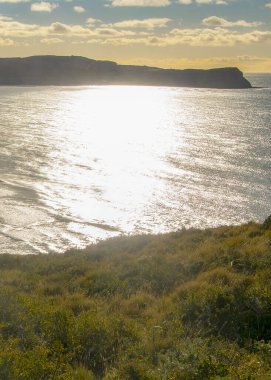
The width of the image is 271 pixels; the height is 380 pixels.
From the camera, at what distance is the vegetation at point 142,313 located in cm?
922

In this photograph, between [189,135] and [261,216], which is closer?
[261,216]

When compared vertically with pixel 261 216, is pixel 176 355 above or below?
above

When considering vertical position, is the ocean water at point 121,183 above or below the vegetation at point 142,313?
below

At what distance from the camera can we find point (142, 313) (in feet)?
45.6

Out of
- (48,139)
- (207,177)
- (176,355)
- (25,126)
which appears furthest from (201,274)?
(25,126)

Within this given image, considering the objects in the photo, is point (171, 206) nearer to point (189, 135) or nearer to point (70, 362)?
point (70, 362)

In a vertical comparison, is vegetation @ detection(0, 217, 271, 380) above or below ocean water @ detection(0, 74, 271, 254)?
above

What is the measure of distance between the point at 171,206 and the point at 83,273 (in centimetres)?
2260

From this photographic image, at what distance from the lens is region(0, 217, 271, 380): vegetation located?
363 inches

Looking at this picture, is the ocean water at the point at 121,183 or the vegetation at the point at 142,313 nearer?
the vegetation at the point at 142,313

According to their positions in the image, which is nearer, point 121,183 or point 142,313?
point 142,313

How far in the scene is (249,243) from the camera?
67.4 feet

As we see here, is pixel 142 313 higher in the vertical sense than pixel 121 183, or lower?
higher

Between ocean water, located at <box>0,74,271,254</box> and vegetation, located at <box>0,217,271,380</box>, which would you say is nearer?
vegetation, located at <box>0,217,271,380</box>
